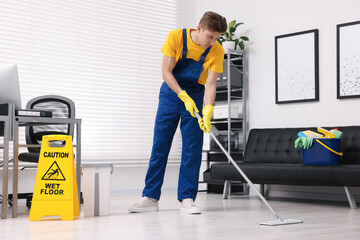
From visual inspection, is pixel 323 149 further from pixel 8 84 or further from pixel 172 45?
pixel 8 84

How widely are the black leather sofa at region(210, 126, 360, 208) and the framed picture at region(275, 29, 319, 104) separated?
387mm

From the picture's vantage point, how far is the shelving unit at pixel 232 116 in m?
5.21

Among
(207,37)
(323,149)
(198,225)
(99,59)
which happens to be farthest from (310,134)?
(99,59)

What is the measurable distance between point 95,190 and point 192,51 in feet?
3.65

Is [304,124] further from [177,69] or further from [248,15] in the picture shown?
[177,69]

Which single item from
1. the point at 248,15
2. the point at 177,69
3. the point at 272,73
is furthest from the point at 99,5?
the point at 177,69

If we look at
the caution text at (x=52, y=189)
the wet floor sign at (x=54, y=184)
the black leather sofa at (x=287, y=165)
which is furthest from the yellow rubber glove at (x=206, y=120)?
the black leather sofa at (x=287, y=165)

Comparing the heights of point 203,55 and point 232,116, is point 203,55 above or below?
above

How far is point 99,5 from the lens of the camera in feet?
17.6

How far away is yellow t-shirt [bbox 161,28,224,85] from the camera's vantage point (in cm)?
324

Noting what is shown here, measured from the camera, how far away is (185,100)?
10.5 ft

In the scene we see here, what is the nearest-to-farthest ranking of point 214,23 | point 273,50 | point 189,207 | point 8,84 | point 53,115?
point 214,23 → point 8,84 → point 189,207 → point 53,115 → point 273,50

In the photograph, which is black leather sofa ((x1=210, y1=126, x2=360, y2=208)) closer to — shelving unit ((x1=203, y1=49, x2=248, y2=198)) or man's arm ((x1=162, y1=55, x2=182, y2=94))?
shelving unit ((x1=203, y1=49, x2=248, y2=198))

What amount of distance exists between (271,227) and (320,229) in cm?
26
